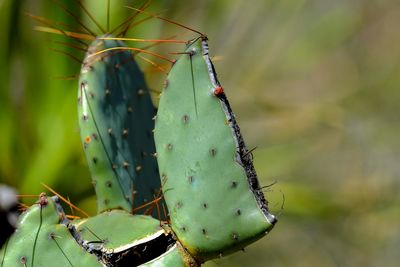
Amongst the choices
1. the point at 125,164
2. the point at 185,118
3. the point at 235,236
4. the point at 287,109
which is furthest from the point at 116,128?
the point at 287,109

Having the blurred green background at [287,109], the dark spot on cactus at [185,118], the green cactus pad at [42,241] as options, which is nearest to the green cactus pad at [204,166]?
the dark spot on cactus at [185,118]

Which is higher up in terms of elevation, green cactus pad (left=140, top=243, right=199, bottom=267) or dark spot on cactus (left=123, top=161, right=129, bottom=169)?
dark spot on cactus (left=123, top=161, right=129, bottom=169)

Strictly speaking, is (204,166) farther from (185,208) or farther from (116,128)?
(116,128)

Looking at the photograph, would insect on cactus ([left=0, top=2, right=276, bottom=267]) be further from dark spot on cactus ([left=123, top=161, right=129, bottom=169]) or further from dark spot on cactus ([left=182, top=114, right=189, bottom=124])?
dark spot on cactus ([left=123, top=161, right=129, bottom=169])

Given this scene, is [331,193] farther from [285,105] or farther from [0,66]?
[0,66]

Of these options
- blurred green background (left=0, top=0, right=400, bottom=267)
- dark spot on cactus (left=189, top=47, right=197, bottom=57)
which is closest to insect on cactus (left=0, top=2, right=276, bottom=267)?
dark spot on cactus (left=189, top=47, right=197, bottom=57)

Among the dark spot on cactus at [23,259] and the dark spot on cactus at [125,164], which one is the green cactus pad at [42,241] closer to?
the dark spot on cactus at [23,259]
